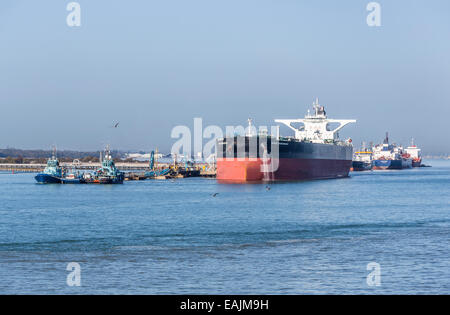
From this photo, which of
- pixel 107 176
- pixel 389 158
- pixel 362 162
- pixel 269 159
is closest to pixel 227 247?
pixel 269 159

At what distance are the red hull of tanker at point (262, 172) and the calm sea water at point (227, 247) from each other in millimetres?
15043

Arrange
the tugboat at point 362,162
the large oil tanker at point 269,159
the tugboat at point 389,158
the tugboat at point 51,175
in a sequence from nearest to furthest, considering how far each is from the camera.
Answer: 1. the large oil tanker at point 269,159
2. the tugboat at point 51,175
3. the tugboat at point 362,162
4. the tugboat at point 389,158

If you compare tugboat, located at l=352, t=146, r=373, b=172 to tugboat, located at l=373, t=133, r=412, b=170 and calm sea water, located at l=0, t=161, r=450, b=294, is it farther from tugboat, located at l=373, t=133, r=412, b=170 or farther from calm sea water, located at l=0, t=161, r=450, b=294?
calm sea water, located at l=0, t=161, r=450, b=294

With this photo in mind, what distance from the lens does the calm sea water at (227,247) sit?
1369 centimetres

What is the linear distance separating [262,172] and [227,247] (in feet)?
101

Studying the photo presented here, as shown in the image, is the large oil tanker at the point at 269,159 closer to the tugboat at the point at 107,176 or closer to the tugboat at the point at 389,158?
the tugboat at the point at 107,176

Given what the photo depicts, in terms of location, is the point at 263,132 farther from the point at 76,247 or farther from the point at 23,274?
the point at 23,274

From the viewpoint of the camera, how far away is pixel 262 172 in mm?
49156

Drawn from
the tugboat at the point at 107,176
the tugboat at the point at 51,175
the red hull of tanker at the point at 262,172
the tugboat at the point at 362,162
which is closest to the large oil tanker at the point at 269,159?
the red hull of tanker at the point at 262,172

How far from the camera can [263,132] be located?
172ft

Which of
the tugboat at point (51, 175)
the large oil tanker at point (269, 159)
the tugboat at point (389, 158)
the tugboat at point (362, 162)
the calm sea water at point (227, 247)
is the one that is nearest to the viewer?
the calm sea water at point (227, 247)

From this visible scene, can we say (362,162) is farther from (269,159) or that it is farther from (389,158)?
(269,159)
